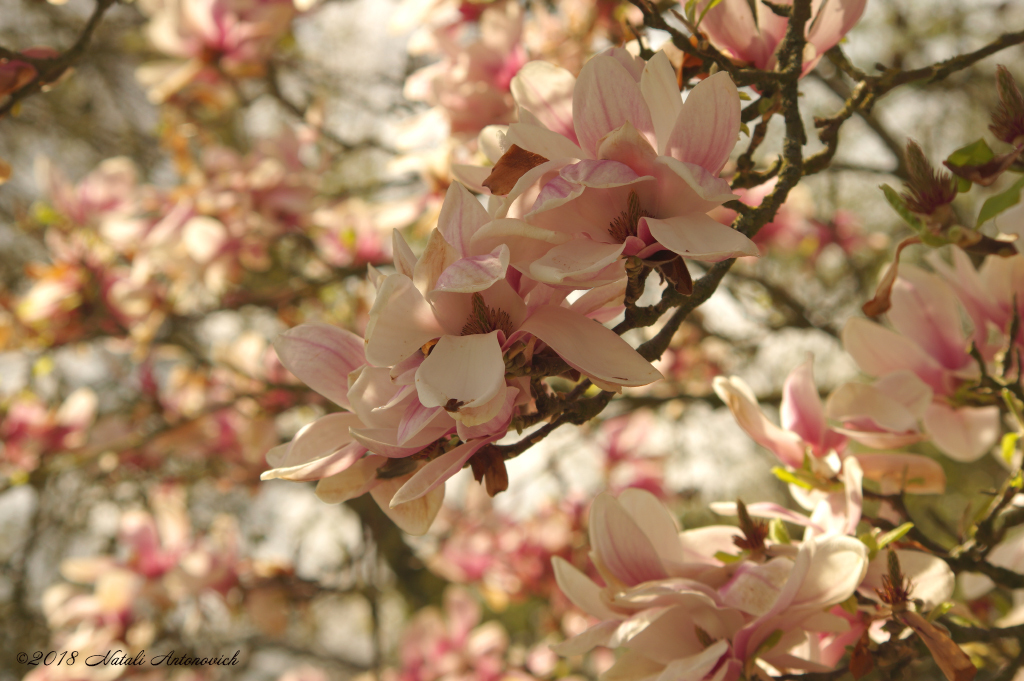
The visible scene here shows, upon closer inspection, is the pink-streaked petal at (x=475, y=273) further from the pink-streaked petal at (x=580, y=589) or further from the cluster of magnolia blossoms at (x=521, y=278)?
the pink-streaked petal at (x=580, y=589)

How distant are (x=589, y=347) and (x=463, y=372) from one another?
89 mm

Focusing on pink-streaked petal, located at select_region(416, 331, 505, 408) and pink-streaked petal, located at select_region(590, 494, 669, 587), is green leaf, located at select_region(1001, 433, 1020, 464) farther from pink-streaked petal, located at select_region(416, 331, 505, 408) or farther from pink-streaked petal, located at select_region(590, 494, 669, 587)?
pink-streaked petal, located at select_region(416, 331, 505, 408)

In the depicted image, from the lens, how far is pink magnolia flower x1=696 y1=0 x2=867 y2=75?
1.98 feet

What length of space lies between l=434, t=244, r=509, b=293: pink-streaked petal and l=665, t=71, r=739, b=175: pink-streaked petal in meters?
0.14

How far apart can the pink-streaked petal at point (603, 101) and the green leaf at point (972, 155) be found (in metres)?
0.27

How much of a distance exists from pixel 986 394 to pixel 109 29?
10.1 feet

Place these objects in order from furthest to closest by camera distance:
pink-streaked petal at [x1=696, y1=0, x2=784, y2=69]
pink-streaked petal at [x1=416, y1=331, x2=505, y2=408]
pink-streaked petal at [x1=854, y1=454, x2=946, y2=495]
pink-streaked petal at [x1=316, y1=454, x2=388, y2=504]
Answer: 1. pink-streaked petal at [x1=854, y1=454, x2=946, y2=495]
2. pink-streaked petal at [x1=696, y1=0, x2=784, y2=69]
3. pink-streaked petal at [x1=316, y1=454, x2=388, y2=504]
4. pink-streaked petal at [x1=416, y1=331, x2=505, y2=408]

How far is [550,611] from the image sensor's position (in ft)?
7.52

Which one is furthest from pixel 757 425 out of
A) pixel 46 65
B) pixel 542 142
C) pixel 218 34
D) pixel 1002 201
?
pixel 218 34

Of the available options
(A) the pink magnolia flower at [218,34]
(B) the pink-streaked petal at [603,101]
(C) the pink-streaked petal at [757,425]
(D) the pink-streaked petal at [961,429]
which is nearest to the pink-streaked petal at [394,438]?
(B) the pink-streaked petal at [603,101]

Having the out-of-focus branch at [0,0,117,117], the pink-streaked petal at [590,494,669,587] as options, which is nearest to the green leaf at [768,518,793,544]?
the pink-streaked petal at [590,494,669,587]

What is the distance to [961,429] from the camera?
802 mm

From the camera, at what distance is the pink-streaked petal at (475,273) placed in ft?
1.32

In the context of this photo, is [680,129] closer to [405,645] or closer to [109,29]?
[405,645]
